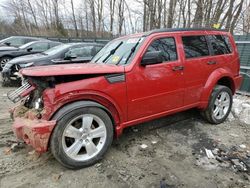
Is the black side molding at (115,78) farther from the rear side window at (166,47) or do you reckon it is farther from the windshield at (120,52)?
the rear side window at (166,47)

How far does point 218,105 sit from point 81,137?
299 cm

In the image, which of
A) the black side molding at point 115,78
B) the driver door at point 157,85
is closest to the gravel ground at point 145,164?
the driver door at point 157,85

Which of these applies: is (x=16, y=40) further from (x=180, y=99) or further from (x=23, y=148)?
(x=180, y=99)

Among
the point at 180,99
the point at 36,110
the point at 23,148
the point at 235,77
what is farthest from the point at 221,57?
the point at 23,148

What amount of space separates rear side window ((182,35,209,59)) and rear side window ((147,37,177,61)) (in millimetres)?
267

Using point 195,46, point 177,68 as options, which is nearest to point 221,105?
point 195,46

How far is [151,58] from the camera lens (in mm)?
3217

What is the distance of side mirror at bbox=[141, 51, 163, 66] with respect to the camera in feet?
10.5

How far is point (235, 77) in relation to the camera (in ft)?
15.5

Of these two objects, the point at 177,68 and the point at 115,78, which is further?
the point at 177,68

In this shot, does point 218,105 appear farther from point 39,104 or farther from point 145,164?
point 39,104

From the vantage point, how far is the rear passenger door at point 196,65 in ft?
12.8

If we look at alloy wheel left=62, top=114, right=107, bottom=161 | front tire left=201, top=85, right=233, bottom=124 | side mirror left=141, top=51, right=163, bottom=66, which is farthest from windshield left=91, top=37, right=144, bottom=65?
front tire left=201, top=85, right=233, bottom=124

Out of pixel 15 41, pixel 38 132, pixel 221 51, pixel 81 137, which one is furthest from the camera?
pixel 15 41
